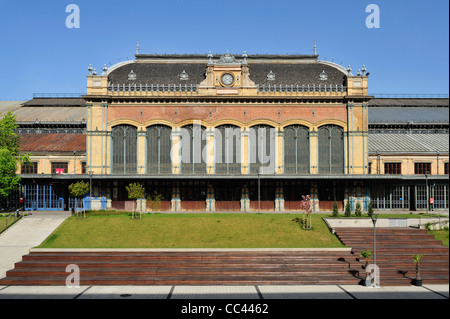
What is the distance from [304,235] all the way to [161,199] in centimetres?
1899

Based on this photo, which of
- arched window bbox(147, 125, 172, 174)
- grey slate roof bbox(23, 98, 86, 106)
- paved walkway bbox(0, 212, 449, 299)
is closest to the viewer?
paved walkway bbox(0, 212, 449, 299)

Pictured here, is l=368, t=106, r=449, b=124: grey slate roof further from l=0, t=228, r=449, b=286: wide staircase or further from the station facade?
l=0, t=228, r=449, b=286: wide staircase

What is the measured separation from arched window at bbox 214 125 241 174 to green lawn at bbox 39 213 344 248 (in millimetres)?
10666

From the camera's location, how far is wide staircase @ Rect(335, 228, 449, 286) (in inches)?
943

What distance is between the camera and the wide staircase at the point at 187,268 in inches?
932

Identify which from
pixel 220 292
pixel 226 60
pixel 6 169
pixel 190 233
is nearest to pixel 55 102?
pixel 6 169

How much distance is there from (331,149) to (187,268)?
85.8 feet

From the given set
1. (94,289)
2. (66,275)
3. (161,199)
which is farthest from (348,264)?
(161,199)

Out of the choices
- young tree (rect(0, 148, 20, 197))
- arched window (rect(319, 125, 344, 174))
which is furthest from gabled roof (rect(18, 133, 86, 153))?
arched window (rect(319, 125, 344, 174))

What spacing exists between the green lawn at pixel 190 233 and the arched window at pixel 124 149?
11.0m

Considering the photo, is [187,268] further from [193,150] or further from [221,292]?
[193,150]

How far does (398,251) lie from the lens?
2723 cm

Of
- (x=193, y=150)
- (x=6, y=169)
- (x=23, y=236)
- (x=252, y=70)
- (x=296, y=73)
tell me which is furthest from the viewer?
(x=252, y=70)
